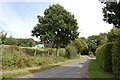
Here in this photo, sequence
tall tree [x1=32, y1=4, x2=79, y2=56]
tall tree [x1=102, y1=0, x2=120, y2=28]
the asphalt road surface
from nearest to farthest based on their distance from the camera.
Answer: tall tree [x1=102, y1=0, x2=120, y2=28]
the asphalt road surface
tall tree [x1=32, y1=4, x2=79, y2=56]

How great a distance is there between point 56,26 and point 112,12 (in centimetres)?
1621

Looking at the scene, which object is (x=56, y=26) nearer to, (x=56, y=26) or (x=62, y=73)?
(x=56, y=26)

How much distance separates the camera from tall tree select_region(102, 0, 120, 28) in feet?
26.4

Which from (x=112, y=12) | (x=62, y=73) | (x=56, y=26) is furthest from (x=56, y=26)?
(x=112, y=12)

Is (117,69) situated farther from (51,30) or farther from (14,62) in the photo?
(51,30)

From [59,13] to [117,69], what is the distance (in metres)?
19.2

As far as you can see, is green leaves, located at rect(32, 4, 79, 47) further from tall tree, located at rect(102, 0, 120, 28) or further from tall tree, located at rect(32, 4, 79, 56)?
tall tree, located at rect(102, 0, 120, 28)

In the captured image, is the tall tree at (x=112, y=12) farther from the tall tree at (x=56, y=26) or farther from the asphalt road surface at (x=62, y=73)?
the tall tree at (x=56, y=26)

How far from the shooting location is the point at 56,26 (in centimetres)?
2453

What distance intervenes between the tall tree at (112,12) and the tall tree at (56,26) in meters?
15.1

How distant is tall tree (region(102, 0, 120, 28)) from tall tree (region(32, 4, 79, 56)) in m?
15.1

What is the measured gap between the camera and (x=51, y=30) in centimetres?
2509

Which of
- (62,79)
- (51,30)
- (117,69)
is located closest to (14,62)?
(62,79)

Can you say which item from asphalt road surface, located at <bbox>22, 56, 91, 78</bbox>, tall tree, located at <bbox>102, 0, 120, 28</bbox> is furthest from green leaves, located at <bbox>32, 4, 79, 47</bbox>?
tall tree, located at <bbox>102, 0, 120, 28</bbox>
